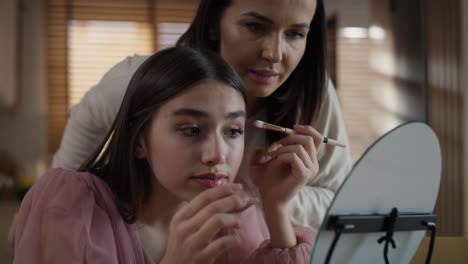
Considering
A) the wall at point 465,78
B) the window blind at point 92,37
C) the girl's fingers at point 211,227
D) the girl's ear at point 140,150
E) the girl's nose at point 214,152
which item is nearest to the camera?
the girl's fingers at point 211,227

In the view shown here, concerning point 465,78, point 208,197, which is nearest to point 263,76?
point 208,197

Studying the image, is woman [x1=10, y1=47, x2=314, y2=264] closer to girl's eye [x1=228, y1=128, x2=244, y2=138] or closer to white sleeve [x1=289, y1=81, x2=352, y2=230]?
girl's eye [x1=228, y1=128, x2=244, y2=138]

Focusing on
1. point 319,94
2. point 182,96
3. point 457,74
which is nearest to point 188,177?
point 182,96

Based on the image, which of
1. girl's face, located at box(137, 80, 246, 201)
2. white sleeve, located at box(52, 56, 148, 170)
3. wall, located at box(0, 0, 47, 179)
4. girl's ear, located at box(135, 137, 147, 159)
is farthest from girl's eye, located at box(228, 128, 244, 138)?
wall, located at box(0, 0, 47, 179)

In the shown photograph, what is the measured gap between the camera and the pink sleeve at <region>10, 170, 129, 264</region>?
774mm

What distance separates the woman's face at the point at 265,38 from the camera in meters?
0.96

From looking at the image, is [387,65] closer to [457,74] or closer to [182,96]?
[457,74]

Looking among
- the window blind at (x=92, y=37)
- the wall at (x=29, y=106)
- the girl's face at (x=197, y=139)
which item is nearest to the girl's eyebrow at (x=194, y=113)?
the girl's face at (x=197, y=139)

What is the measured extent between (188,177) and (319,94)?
43 centimetres

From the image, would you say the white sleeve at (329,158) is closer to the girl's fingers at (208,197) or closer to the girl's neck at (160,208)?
the girl's neck at (160,208)

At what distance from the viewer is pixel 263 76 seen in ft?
3.26

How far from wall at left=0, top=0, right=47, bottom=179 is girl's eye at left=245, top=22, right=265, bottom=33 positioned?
2548 millimetres

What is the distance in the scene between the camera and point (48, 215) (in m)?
0.80

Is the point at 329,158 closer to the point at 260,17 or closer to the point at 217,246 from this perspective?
the point at 260,17
